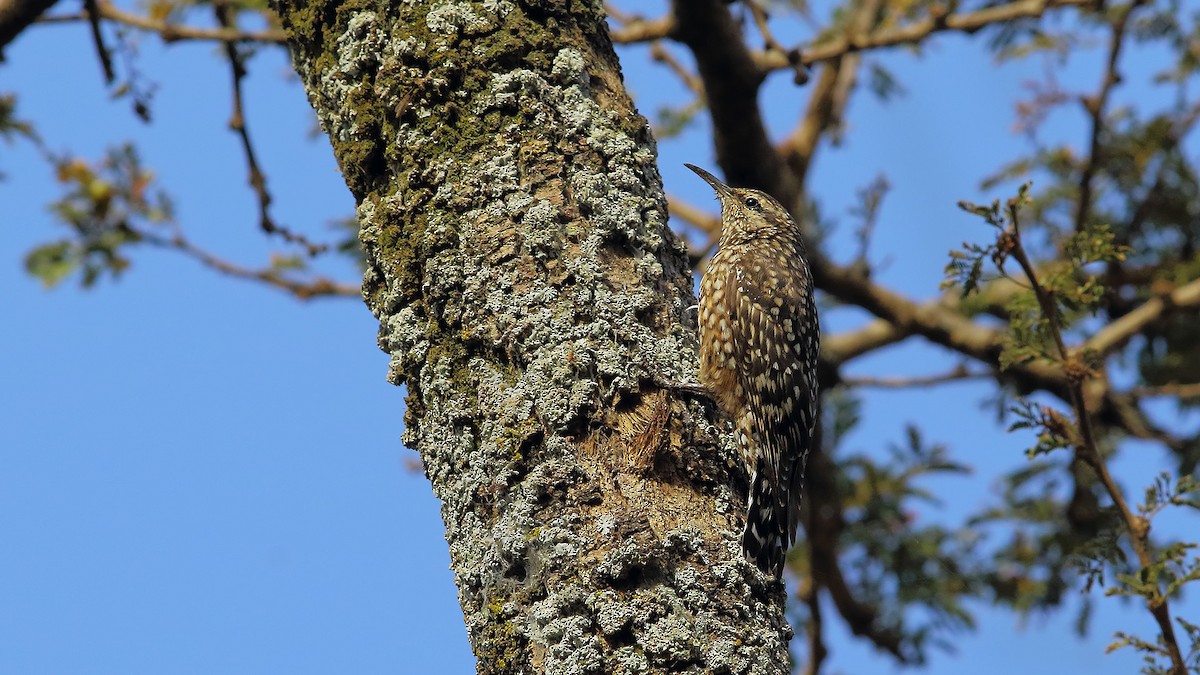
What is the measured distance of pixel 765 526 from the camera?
314 cm

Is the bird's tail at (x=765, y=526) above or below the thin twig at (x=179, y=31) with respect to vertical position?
below

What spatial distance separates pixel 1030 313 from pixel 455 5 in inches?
92.0

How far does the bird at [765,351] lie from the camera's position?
3387 millimetres

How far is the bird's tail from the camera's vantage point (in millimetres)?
2949

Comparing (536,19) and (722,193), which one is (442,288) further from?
(722,193)

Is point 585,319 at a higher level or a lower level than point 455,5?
lower

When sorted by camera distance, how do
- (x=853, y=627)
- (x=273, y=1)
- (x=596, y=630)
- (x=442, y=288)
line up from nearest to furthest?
(x=596, y=630) → (x=442, y=288) → (x=273, y=1) → (x=853, y=627)

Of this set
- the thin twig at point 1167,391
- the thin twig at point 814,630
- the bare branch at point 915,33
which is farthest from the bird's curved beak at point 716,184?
the thin twig at point 1167,391

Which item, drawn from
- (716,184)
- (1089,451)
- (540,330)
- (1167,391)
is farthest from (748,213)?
(540,330)

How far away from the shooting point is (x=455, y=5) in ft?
10.2

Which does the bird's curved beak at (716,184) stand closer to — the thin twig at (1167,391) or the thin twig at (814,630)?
the thin twig at (814,630)

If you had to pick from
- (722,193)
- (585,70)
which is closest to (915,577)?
(722,193)

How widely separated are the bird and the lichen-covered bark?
43 cm

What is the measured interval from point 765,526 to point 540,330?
82 cm
